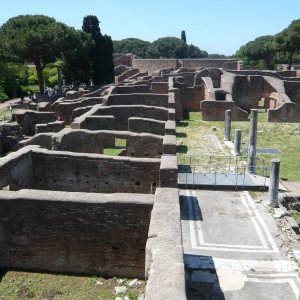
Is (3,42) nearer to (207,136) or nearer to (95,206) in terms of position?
(207,136)

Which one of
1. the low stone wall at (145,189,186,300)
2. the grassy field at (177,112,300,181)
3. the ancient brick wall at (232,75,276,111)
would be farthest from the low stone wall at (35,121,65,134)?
the ancient brick wall at (232,75,276,111)

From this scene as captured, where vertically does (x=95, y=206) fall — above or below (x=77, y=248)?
above

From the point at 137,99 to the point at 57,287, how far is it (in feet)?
59.1

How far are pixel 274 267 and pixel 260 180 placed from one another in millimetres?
5495

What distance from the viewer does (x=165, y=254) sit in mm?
5969

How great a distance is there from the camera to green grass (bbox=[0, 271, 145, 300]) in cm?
760

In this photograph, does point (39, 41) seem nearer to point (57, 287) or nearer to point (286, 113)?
point (286, 113)

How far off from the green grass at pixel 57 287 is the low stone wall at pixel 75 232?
0.63ft

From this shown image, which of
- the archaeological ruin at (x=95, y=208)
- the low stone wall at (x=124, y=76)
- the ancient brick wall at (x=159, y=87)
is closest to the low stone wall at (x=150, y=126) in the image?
the archaeological ruin at (x=95, y=208)

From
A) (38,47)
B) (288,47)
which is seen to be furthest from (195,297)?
(288,47)

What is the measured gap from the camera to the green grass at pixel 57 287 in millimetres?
7602

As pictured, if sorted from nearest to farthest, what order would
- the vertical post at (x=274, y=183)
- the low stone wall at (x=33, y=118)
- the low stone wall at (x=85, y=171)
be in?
the low stone wall at (x=85, y=171) → the vertical post at (x=274, y=183) → the low stone wall at (x=33, y=118)

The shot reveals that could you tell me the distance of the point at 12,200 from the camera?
7875 millimetres

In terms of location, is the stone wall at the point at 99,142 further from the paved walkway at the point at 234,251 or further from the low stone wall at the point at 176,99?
the low stone wall at the point at 176,99
